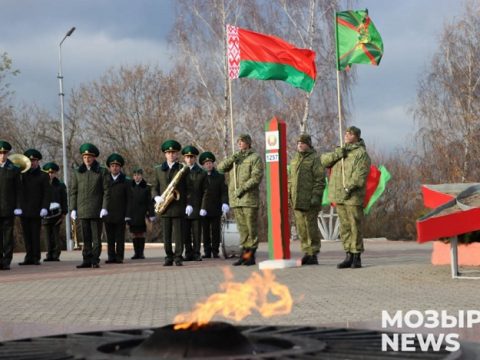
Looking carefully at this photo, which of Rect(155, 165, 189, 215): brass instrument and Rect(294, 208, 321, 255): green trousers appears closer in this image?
Rect(294, 208, 321, 255): green trousers

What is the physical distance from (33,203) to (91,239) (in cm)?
206

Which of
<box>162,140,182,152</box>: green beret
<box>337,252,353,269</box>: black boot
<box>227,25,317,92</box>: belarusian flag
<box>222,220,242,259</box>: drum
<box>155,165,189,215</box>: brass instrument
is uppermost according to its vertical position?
<box>227,25,317,92</box>: belarusian flag

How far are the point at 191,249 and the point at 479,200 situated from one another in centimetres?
721

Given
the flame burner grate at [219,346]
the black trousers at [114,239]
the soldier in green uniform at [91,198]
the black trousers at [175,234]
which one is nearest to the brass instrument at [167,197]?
the black trousers at [175,234]

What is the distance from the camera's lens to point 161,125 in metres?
40.1

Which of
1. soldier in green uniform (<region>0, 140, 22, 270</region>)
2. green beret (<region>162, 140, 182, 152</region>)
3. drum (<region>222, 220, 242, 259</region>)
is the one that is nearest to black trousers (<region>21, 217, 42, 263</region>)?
soldier in green uniform (<region>0, 140, 22, 270</region>)

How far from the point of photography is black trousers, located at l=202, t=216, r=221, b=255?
17047mm

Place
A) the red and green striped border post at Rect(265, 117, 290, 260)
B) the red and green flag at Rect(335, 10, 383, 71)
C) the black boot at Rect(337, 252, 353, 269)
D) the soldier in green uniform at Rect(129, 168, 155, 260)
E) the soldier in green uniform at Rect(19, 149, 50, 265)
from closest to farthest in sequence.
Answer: the black boot at Rect(337, 252, 353, 269) → the red and green striped border post at Rect(265, 117, 290, 260) → the red and green flag at Rect(335, 10, 383, 71) → the soldier in green uniform at Rect(19, 149, 50, 265) → the soldier in green uniform at Rect(129, 168, 155, 260)

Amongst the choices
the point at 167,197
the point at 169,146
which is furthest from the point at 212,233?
the point at 167,197

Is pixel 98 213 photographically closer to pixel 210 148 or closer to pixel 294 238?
pixel 294 238

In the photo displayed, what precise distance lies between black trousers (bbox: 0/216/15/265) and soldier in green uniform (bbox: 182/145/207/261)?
10.4ft

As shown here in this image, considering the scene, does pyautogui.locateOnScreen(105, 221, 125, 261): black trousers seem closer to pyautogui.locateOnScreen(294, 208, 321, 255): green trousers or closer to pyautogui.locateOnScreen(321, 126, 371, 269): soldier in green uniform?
pyautogui.locateOnScreen(294, 208, 321, 255): green trousers

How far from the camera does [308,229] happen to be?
13.8 m

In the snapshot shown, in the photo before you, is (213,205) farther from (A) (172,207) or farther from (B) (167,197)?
(B) (167,197)
